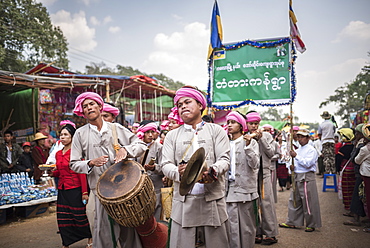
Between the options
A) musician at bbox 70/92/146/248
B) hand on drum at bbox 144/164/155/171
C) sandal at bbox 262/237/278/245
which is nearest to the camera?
musician at bbox 70/92/146/248

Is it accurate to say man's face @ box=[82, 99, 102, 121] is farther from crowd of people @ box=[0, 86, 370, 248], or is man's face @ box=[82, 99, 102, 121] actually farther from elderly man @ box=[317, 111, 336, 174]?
elderly man @ box=[317, 111, 336, 174]

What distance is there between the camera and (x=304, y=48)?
6.58 metres

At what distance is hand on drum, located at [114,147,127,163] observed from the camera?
3449mm

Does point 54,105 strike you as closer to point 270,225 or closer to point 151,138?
point 151,138

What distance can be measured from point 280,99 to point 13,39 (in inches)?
648

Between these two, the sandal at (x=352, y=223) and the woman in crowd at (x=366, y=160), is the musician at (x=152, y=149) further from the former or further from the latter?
the sandal at (x=352, y=223)

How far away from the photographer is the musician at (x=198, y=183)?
285 centimetres

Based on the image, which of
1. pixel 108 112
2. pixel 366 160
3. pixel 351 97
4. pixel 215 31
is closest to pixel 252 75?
pixel 215 31

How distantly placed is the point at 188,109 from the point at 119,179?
1.09 metres

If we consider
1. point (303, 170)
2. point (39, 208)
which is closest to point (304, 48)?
point (303, 170)

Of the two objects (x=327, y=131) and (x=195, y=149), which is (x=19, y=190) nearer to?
(x=195, y=149)

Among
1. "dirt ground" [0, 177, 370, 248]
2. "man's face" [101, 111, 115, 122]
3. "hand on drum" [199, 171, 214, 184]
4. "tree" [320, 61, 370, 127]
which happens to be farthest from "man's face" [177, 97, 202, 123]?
"tree" [320, 61, 370, 127]

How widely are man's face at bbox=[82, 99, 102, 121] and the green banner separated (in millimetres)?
4241

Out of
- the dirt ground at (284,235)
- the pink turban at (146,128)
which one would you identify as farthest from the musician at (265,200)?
the pink turban at (146,128)
